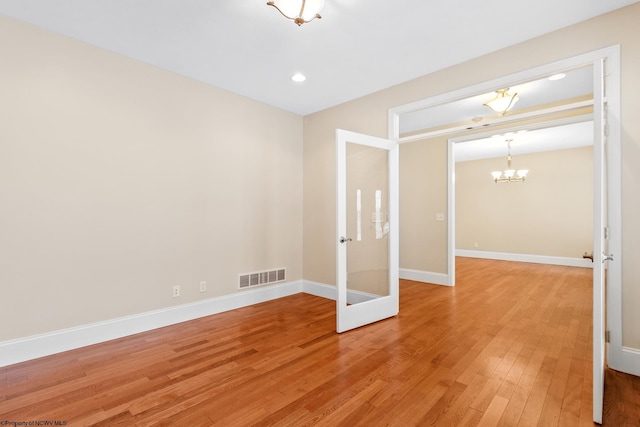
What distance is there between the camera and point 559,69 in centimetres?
261

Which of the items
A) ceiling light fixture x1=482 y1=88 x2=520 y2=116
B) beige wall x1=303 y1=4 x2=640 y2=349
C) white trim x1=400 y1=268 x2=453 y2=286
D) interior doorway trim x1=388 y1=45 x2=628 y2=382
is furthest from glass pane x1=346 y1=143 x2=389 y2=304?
white trim x1=400 y1=268 x2=453 y2=286

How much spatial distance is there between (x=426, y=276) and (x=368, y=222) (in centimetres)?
262

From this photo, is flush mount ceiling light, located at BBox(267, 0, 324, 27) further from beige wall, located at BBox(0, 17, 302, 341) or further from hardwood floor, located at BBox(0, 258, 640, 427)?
hardwood floor, located at BBox(0, 258, 640, 427)

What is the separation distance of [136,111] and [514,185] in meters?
8.93

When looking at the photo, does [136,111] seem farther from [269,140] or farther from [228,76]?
[269,140]

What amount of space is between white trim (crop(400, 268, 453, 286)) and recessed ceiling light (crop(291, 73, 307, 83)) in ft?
13.2

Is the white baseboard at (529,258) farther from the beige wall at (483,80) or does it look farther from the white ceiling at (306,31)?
the white ceiling at (306,31)

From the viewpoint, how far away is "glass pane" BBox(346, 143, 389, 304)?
340 centimetres

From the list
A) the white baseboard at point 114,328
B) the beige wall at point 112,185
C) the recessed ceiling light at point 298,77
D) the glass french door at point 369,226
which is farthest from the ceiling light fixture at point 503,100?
the white baseboard at point 114,328

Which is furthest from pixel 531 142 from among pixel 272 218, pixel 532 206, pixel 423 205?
pixel 272 218

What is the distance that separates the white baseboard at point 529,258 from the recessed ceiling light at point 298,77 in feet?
24.7

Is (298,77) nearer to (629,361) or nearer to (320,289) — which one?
(320,289)

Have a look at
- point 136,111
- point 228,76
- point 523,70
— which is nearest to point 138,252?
point 136,111

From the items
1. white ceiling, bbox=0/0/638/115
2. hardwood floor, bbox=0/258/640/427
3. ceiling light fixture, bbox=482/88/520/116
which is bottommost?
hardwood floor, bbox=0/258/640/427
